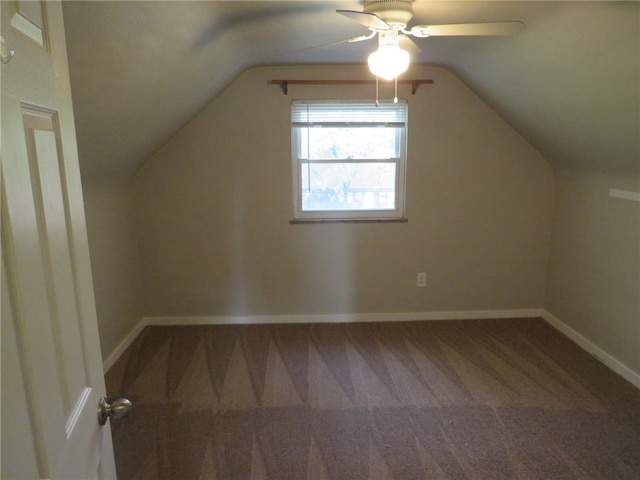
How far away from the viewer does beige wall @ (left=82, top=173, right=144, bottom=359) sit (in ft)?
8.72

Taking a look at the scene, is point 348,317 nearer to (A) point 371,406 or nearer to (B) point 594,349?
(A) point 371,406

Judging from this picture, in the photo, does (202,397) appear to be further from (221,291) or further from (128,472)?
(221,291)

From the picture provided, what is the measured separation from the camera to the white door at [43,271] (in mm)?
602

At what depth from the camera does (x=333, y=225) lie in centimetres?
333

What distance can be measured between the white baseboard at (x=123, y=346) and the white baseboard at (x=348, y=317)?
0.30ft

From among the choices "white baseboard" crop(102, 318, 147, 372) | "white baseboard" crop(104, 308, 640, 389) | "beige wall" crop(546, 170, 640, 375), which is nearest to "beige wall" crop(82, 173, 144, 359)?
"white baseboard" crop(102, 318, 147, 372)

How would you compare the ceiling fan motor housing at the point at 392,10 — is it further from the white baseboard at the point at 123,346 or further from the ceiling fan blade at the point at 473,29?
the white baseboard at the point at 123,346

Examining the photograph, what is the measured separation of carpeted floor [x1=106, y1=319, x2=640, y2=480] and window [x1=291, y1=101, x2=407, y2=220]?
3.32 ft

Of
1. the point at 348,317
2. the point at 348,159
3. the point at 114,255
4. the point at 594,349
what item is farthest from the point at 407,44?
the point at 594,349

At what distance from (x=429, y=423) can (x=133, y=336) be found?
7.49 feet

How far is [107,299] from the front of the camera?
2814 mm

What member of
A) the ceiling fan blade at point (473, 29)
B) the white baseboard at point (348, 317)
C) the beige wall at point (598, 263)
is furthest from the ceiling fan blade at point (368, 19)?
the white baseboard at point (348, 317)

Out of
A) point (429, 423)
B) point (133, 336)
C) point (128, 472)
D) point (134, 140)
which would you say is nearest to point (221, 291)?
point (133, 336)

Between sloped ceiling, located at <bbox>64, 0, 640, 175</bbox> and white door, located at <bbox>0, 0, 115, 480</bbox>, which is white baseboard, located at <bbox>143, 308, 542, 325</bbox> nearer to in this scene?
sloped ceiling, located at <bbox>64, 0, 640, 175</bbox>
